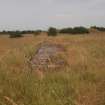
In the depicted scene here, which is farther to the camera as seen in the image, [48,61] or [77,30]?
[77,30]

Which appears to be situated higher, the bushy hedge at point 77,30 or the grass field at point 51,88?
the grass field at point 51,88

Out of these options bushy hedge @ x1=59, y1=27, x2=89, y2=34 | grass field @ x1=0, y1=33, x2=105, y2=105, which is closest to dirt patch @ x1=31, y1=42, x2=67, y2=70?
grass field @ x1=0, y1=33, x2=105, y2=105

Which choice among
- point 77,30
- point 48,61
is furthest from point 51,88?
point 77,30

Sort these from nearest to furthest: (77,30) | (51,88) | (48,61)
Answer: (51,88), (48,61), (77,30)

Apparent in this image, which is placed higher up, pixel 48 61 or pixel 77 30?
pixel 48 61

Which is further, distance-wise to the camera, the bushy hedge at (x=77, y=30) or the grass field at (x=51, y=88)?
the bushy hedge at (x=77, y=30)

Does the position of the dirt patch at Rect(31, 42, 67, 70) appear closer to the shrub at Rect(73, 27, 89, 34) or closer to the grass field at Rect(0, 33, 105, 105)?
the grass field at Rect(0, 33, 105, 105)

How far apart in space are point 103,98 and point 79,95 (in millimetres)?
364

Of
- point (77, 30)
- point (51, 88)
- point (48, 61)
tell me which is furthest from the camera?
point (77, 30)

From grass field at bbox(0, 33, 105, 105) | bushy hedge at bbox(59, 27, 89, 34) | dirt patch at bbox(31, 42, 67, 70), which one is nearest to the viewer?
grass field at bbox(0, 33, 105, 105)

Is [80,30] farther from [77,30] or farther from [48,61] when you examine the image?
[48,61]

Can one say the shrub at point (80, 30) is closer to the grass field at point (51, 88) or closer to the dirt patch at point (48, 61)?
the dirt patch at point (48, 61)

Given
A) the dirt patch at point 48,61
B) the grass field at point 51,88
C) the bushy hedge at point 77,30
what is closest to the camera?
the grass field at point 51,88

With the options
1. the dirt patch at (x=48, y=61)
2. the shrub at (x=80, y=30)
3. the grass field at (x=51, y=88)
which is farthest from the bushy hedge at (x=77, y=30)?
the grass field at (x=51, y=88)
